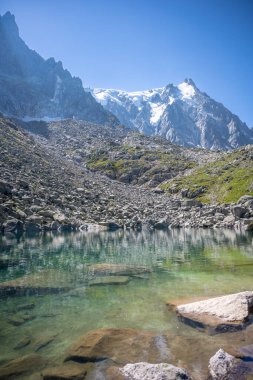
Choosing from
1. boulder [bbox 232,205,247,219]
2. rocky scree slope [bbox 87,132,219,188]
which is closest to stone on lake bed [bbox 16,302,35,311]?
boulder [bbox 232,205,247,219]

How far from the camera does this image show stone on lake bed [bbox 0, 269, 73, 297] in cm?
1983

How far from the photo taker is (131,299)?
17.8 metres

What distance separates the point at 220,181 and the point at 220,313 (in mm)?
123708

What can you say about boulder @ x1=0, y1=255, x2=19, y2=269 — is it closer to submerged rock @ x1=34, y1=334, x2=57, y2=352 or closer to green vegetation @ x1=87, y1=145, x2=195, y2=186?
submerged rock @ x1=34, y1=334, x2=57, y2=352

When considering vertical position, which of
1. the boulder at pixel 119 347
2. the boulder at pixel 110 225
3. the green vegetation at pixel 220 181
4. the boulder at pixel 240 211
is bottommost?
the boulder at pixel 119 347

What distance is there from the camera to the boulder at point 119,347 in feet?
34.6

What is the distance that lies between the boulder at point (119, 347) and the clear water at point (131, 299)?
430 mm

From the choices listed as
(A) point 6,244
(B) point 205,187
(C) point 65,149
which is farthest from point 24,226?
(C) point 65,149

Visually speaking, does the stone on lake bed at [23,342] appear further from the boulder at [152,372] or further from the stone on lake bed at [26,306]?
the boulder at [152,372]

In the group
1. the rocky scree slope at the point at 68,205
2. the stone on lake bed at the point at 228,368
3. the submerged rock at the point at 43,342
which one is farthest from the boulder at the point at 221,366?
the rocky scree slope at the point at 68,205

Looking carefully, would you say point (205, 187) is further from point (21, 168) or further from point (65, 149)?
point (65, 149)

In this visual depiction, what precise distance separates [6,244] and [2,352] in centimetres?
3609

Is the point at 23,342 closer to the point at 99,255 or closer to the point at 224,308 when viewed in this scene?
the point at 224,308

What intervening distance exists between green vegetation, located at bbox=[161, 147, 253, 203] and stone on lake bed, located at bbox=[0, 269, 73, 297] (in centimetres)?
9150
